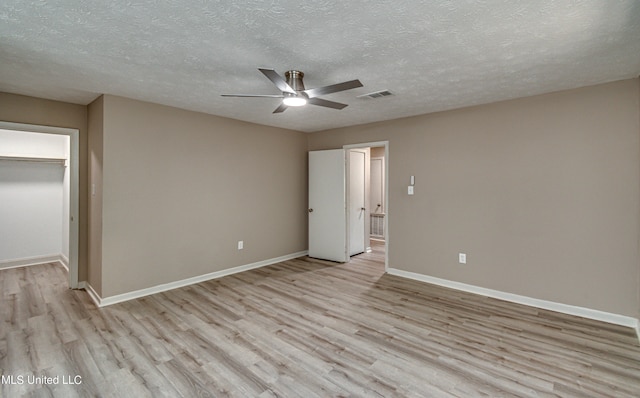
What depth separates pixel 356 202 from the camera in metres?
5.98

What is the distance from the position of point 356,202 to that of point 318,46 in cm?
400

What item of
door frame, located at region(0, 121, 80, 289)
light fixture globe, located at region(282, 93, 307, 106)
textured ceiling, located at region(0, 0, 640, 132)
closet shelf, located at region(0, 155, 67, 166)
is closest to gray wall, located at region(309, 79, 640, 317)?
textured ceiling, located at region(0, 0, 640, 132)

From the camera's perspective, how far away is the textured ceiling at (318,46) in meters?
1.79

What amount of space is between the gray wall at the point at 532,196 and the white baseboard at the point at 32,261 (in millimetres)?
6041

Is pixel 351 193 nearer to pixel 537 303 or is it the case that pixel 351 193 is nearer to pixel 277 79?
pixel 537 303

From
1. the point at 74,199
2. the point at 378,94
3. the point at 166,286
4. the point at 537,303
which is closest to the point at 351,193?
the point at 378,94

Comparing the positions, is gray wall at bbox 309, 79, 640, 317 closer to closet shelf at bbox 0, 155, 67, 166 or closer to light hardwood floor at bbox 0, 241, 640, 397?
light hardwood floor at bbox 0, 241, 640, 397

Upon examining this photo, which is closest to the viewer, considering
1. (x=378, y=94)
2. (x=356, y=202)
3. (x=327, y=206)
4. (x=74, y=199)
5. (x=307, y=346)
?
(x=307, y=346)

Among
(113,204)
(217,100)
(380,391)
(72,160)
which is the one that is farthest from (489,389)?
(72,160)

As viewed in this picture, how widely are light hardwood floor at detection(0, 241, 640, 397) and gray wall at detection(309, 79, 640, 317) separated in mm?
404

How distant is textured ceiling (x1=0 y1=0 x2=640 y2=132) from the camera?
Result: 5.87 ft

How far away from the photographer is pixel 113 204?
140 inches

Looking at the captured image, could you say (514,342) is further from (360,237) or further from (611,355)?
(360,237)

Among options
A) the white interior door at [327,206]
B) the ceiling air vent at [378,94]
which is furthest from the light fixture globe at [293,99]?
the white interior door at [327,206]
